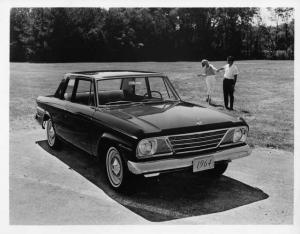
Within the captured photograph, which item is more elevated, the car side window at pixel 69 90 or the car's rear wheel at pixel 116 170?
the car side window at pixel 69 90

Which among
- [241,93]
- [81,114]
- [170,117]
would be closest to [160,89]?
[170,117]

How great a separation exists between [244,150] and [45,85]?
11.1m

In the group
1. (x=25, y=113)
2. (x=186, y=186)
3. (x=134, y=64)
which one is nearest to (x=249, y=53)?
(x=134, y=64)

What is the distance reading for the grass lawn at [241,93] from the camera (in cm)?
684

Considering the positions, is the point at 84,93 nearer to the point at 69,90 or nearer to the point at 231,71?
the point at 69,90

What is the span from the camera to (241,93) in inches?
508

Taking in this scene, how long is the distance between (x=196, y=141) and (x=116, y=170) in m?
1.03

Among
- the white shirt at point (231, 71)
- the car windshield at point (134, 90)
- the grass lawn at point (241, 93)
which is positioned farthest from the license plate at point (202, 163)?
the white shirt at point (231, 71)

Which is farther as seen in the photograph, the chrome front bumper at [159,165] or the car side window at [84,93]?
the car side window at [84,93]

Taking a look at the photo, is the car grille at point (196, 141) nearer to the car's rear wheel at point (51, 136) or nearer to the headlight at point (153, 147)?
the headlight at point (153, 147)

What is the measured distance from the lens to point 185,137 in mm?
4031

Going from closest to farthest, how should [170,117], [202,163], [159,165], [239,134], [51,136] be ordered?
[159,165]
[202,163]
[170,117]
[239,134]
[51,136]

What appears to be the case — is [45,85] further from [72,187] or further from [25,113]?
[72,187]

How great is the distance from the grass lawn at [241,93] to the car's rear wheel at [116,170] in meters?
2.13
